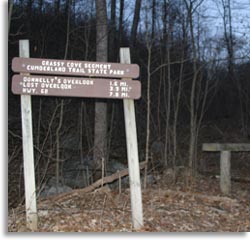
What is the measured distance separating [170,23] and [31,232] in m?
9.19

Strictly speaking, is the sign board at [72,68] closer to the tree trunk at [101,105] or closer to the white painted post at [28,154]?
the white painted post at [28,154]

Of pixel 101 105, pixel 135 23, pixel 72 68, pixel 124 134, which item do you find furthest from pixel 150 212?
pixel 135 23

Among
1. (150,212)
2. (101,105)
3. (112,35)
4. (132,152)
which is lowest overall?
(150,212)

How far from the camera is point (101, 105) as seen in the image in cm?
948

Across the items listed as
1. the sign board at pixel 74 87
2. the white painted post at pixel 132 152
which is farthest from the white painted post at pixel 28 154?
the white painted post at pixel 132 152

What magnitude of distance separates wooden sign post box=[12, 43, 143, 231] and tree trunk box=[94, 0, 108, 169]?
376 centimetres

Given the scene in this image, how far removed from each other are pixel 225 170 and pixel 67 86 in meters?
4.65

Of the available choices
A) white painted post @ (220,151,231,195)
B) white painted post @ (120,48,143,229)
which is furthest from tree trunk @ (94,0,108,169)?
white painted post @ (120,48,143,229)

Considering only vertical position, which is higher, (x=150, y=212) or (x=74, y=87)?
(x=74, y=87)

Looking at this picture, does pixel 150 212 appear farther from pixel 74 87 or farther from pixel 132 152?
pixel 74 87

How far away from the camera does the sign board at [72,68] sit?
5.07 metres

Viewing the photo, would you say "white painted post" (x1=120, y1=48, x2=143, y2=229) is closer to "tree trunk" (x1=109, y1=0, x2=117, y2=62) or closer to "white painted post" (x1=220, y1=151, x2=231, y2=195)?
"white painted post" (x1=220, y1=151, x2=231, y2=195)

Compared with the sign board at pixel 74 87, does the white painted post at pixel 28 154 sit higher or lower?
lower

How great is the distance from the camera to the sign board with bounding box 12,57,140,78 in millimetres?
5070
